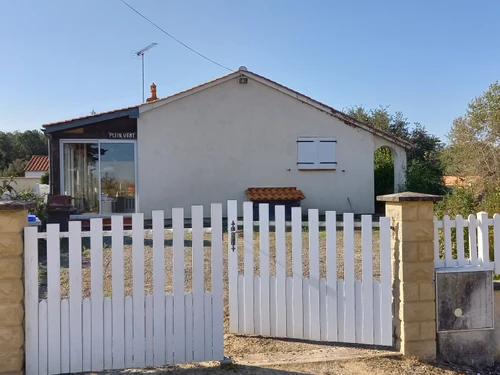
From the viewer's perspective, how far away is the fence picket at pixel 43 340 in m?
3.24

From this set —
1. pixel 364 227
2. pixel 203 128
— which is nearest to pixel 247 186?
pixel 203 128

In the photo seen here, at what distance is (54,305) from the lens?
10.7 ft

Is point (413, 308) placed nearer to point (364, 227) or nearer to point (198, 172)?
point (364, 227)

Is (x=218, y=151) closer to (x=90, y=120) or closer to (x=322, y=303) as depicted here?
(x=90, y=120)

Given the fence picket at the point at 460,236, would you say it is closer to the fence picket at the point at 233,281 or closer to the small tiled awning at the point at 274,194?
the fence picket at the point at 233,281

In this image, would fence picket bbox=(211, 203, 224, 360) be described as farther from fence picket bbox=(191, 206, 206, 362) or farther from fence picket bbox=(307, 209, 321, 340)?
fence picket bbox=(307, 209, 321, 340)

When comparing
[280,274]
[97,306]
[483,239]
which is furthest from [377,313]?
[97,306]

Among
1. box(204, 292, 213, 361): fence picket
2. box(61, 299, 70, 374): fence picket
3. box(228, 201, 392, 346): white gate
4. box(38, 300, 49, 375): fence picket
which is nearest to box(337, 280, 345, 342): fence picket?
box(228, 201, 392, 346): white gate

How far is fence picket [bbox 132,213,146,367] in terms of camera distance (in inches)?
134

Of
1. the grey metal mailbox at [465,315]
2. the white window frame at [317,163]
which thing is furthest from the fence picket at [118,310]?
the white window frame at [317,163]

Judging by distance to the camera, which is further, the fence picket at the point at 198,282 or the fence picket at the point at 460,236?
the fence picket at the point at 460,236

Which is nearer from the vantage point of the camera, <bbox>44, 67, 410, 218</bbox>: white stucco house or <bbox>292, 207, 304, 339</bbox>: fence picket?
<bbox>292, 207, 304, 339</bbox>: fence picket

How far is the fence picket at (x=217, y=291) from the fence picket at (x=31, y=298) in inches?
55.6

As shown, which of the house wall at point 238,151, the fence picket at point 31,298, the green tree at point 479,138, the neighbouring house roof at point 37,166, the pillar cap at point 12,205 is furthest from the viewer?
the neighbouring house roof at point 37,166
